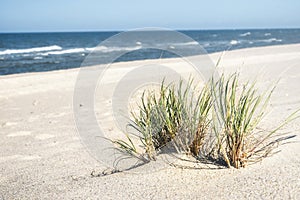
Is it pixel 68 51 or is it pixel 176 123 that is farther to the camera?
pixel 68 51

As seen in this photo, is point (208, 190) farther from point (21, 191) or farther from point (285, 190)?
point (21, 191)

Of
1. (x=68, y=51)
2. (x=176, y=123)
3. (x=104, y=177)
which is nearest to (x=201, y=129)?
(x=176, y=123)

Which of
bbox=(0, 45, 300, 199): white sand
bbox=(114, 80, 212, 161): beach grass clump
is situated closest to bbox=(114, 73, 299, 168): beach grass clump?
A: bbox=(114, 80, 212, 161): beach grass clump

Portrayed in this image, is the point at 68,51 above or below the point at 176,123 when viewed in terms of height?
below

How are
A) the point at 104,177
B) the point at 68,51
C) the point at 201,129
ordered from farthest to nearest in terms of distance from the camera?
the point at 68,51 → the point at 201,129 → the point at 104,177

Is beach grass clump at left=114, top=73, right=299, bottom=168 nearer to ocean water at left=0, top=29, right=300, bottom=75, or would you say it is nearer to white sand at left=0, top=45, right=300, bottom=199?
white sand at left=0, top=45, right=300, bottom=199

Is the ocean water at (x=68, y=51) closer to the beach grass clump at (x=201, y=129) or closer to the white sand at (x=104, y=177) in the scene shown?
the beach grass clump at (x=201, y=129)

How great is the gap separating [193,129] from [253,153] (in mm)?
594

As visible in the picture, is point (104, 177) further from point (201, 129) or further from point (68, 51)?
point (68, 51)

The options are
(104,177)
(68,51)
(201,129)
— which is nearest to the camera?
(104,177)

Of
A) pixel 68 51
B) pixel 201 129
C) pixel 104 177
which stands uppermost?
pixel 201 129

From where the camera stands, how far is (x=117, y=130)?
460cm

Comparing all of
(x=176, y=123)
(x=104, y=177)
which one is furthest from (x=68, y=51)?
(x=104, y=177)

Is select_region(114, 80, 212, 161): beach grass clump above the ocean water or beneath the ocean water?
above
